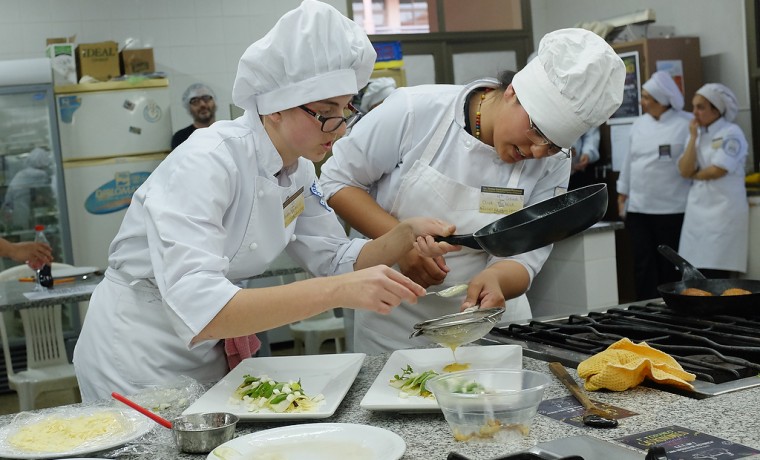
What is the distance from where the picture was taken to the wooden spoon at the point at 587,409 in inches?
48.5

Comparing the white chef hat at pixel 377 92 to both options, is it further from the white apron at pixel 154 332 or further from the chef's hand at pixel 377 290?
the chef's hand at pixel 377 290

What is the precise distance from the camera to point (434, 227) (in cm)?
185

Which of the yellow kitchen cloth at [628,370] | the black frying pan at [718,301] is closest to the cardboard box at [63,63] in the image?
the black frying pan at [718,301]

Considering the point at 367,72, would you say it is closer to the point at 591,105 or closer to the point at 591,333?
the point at 591,105

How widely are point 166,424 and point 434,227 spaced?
0.77 metres

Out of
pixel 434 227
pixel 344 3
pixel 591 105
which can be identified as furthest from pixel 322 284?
pixel 344 3

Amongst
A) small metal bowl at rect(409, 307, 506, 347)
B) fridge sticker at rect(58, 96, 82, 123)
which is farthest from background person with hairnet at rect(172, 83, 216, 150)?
small metal bowl at rect(409, 307, 506, 347)

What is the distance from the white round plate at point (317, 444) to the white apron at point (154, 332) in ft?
1.58

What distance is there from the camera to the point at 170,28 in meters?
6.13

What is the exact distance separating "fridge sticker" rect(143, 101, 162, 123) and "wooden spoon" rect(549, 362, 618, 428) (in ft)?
15.3

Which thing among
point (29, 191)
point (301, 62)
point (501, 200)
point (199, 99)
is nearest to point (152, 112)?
point (199, 99)

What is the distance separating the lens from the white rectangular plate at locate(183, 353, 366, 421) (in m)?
1.34

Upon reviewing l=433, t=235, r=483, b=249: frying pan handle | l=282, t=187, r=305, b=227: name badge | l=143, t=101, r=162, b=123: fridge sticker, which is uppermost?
l=143, t=101, r=162, b=123: fridge sticker

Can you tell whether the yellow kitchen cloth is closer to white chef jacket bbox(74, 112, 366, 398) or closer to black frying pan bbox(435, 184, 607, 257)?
black frying pan bbox(435, 184, 607, 257)
